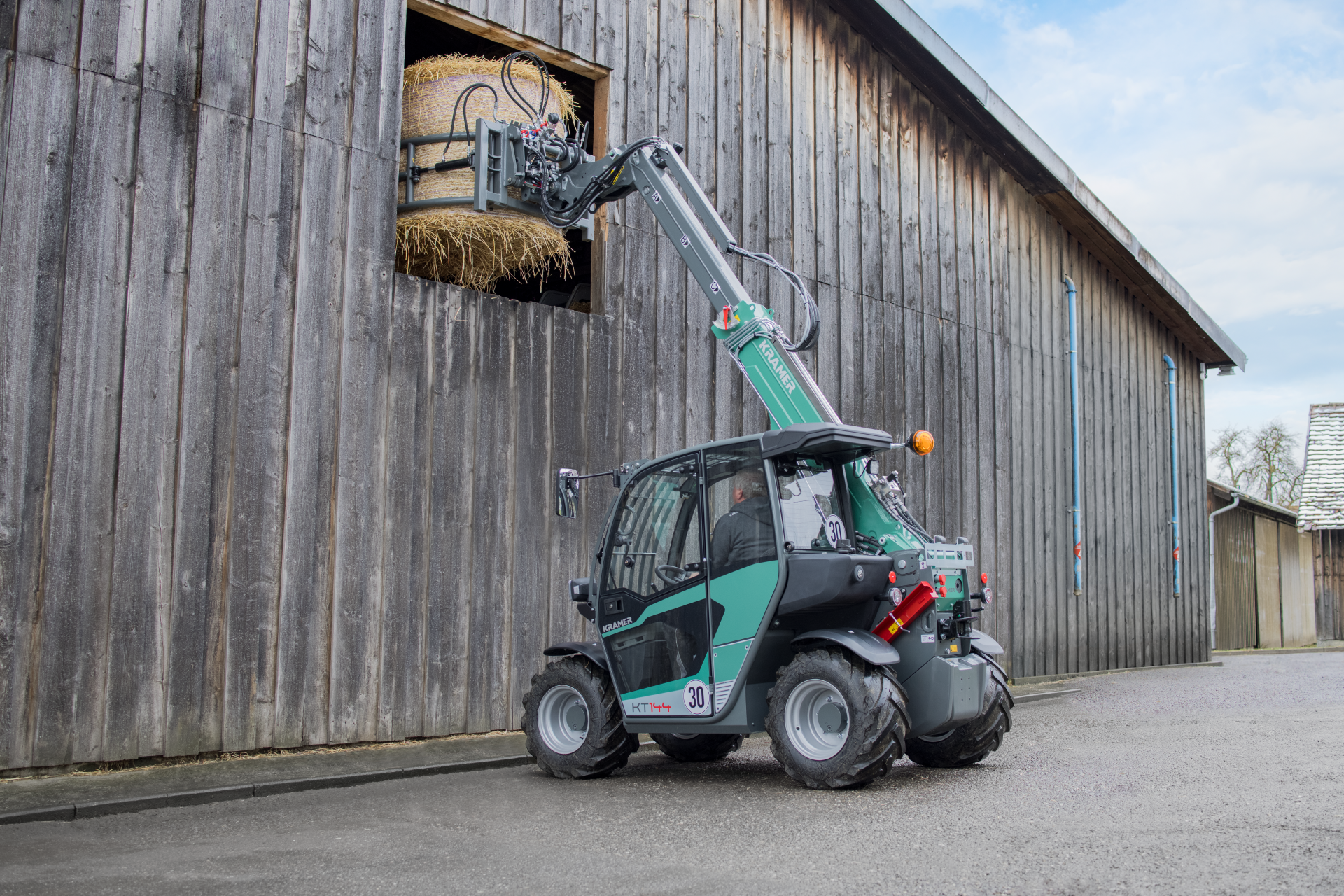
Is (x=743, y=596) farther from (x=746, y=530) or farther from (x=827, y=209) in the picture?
(x=827, y=209)

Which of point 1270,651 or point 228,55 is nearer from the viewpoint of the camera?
point 228,55

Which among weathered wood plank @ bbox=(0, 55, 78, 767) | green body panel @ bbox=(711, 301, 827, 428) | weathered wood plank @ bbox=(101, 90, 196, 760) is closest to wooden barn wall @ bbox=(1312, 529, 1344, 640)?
green body panel @ bbox=(711, 301, 827, 428)

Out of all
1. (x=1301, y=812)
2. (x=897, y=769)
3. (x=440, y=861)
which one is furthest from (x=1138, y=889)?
(x=897, y=769)

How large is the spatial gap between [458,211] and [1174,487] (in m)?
13.1

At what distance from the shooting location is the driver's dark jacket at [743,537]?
6348mm

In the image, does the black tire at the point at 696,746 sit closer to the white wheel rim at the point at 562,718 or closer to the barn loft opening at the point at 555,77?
the white wheel rim at the point at 562,718

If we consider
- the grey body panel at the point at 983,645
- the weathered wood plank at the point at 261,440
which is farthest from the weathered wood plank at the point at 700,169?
the weathered wood plank at the point at 261,440

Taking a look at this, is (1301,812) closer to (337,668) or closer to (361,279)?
(337,668)

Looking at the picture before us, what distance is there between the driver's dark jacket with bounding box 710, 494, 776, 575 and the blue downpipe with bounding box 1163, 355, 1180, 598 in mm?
12792

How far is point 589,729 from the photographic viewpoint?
22.6ft

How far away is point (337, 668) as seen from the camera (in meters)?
7.45

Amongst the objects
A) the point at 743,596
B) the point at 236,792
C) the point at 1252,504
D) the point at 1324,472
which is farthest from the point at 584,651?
the point at 1324,472

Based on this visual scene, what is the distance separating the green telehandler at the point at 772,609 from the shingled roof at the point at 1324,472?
23.1 meters

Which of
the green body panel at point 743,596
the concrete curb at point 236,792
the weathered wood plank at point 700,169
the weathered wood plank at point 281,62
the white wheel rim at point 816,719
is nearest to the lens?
the concrete curb at point 236,792
